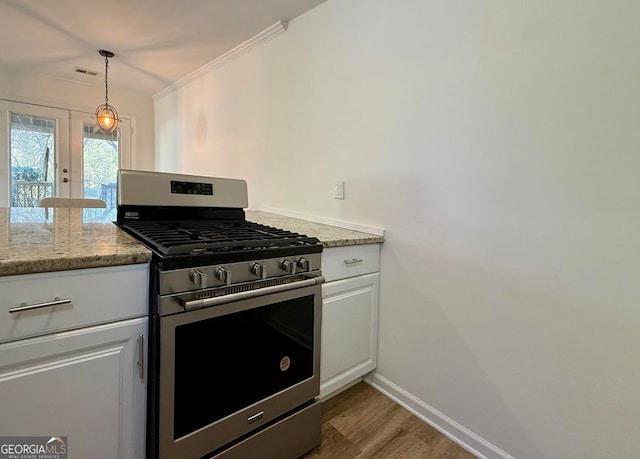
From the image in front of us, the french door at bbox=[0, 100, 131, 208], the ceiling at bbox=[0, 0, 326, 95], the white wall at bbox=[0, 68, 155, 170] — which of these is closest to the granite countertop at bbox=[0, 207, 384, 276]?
the ceiling at bbox=[0, 0, 326, 95]

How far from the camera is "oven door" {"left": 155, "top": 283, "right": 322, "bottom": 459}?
3.49ft

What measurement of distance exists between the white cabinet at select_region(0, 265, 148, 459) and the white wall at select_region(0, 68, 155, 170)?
4141 mm

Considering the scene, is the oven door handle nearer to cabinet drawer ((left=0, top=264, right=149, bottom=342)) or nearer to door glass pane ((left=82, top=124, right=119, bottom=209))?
cabinet drawer ((left=0, top=264, right=149, bottom=342))

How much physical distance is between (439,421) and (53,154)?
15.7 feet

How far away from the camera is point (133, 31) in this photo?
8.58 ft

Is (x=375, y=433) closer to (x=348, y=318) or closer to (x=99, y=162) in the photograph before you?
(x=348, y=318)

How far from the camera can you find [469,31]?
1462mm

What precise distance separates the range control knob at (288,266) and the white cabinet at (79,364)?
472mm

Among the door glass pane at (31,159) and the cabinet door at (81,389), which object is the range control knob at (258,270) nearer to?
the cabinet door at (81,389)

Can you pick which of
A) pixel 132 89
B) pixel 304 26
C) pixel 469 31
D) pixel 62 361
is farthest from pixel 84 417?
pixel 132 89

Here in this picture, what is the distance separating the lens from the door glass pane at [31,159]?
12.5 ft

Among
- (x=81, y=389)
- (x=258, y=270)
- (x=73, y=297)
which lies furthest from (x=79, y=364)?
(x=258, y=270)

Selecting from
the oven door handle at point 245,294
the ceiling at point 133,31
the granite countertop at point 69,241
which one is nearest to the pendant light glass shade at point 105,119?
the ceiling at point 133,31

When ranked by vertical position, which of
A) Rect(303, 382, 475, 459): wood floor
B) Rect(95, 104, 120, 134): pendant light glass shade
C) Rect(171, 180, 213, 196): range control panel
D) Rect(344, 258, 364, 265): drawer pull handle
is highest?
Rect(95, 104, 120, 134): pendant light glass shade
